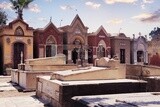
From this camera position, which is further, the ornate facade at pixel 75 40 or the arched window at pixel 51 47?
the ornate facade at pixel 75 40

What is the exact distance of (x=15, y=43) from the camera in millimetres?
30469

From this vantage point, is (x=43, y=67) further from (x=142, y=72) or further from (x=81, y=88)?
(x=81, y=88)

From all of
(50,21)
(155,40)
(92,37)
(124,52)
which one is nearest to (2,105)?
(155,40)

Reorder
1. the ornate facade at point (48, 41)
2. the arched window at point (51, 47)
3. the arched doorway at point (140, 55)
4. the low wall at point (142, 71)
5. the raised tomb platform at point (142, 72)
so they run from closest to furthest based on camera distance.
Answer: the raised tomb platform at point (142, 72) → the low wall at point (142, 71) → the ornate facade at point (48, 41) → the arched window at point (51, 47) → the arched doorway at point (140, 55)

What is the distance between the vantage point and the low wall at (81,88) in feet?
30.1

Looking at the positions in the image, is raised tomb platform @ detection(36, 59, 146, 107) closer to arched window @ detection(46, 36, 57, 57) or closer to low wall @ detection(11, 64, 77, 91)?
low wall @ detection(11, 64, 77, 91)

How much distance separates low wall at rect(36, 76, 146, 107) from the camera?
9188 mm

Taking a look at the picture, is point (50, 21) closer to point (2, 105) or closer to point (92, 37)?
point (92, 37)

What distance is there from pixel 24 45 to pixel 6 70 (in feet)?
10.8

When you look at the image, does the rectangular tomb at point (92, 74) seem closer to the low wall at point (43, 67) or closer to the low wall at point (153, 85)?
the low wall at point (153, 85)

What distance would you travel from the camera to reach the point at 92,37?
36.6 metres

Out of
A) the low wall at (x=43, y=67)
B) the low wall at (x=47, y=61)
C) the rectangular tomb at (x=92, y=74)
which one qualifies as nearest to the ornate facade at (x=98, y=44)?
the low wall at (x=47, y=61)

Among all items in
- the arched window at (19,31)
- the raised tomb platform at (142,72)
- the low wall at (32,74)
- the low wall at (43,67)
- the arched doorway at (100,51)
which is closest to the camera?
the low wall at (32,74)

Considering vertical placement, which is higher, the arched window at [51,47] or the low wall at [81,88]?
the arched window at [51,47]
